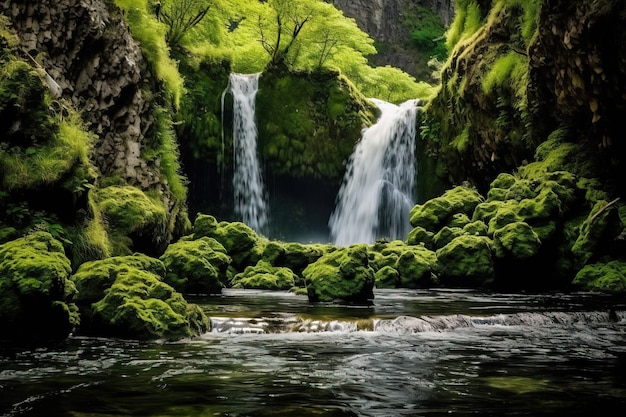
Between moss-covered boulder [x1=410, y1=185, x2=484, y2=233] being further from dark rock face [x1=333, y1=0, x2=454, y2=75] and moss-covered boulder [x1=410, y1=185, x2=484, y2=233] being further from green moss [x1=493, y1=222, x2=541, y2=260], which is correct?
dark rock face [x1=333, y1=0, x2=454, y2=75]

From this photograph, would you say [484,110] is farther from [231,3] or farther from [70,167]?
[70,167]

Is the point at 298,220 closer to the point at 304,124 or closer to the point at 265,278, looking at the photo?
the point at 304,124

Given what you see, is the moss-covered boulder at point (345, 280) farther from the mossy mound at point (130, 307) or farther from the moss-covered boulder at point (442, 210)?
the moss-covered boulder at point (442, 210)

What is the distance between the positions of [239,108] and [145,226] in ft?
41.3

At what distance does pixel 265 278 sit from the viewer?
550 inches

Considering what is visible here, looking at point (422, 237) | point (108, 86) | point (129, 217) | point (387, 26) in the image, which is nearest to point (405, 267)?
point (422, 237)

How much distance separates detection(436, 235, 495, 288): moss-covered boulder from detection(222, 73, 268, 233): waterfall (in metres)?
10.9

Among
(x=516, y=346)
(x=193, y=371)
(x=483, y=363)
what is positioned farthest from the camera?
(x=516, y=346)

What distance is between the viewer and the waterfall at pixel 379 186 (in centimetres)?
2308

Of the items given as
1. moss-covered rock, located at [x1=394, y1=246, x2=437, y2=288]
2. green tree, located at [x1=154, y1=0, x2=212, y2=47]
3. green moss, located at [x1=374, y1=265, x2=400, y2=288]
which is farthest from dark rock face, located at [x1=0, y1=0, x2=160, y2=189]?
green tree, located at [x1=154, y1=0, x2=212, y2=47]

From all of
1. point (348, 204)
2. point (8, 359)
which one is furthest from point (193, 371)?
point (348, 204)

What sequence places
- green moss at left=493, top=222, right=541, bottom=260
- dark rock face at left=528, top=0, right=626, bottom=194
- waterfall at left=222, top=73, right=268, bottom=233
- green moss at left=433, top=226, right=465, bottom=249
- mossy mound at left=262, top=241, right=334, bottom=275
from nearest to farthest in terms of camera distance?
dark rock face at left=528, top=0, right=626, bottom=194 < green moss at left=493, top=222, right=541, bottom=260 < mossy mound at left=262, top=241, right=334, bottom=275 < green moss at left=433, top=226, right=465, bottom=249 < waterfall at left=222, top=73, right=268, bottom=233

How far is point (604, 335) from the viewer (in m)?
7.63

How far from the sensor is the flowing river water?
13.6 ft
